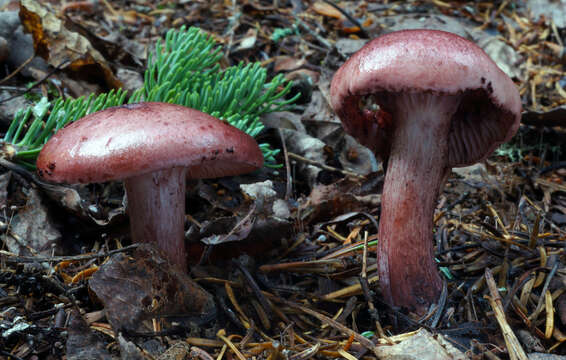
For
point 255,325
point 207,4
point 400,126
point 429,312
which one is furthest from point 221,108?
point 207,4

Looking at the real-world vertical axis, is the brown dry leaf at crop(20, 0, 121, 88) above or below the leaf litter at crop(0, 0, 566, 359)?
above

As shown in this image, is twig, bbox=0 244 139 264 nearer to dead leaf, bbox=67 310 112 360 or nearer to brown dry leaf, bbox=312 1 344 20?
dead leaf, bbox=67 310 112 360

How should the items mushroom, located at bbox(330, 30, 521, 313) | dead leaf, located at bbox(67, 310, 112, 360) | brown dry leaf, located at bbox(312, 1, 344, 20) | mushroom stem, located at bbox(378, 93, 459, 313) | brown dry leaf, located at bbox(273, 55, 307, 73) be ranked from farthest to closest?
brown dry leaf, located at bbox(312, 1, 344, 20), brown dry leaf, located at bbox(273, 55, 307, 73), mushroom stem, located at bbox(378, 93, 459, 313), mushroom, located at bbox(330, 30, 521, 313), dead leaf, located at bbox(67, 310, 112, 360)

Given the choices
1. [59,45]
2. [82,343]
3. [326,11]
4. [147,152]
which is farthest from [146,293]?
[326,11]

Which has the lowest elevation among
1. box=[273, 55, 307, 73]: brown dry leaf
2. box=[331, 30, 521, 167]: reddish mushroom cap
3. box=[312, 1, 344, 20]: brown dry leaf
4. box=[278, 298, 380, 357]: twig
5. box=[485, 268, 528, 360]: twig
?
box=[278, 298, 380, 357]: twig

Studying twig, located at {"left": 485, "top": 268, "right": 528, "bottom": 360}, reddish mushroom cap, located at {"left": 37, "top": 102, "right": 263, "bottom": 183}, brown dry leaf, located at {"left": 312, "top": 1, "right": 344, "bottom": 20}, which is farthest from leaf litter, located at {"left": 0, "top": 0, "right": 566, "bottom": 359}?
brown dry leaf, located at {"left": 312, "top": 1, "right": 344, "bottom": 20}

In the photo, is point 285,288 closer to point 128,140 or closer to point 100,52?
point 128,140
